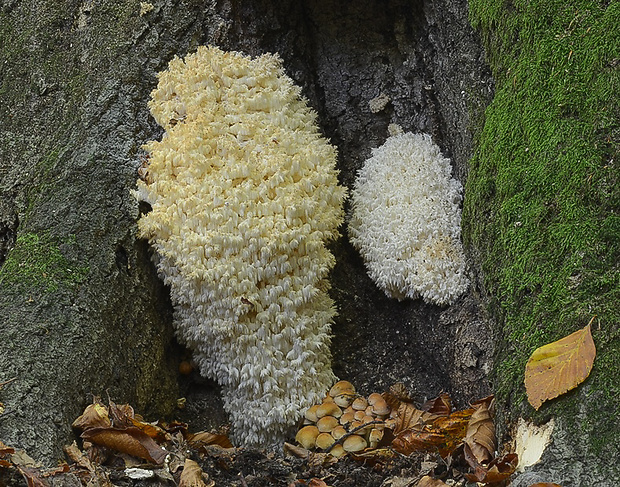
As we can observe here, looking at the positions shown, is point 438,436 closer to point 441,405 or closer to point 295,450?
point 441,405

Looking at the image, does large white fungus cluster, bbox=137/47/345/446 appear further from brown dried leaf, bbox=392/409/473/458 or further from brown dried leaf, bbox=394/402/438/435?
brown dried leaf, bbox=392/409/473/458

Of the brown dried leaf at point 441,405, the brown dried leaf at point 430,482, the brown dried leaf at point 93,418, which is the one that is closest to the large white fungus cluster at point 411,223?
the brown dried leaf at point 441,405

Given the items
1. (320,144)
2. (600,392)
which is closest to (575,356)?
(600,392)

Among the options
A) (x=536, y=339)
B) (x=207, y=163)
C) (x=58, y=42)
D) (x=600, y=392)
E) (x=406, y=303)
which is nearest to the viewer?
(x=600, y=392)

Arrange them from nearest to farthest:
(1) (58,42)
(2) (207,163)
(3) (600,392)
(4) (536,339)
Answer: (3) (600,392), (4) (536,339), (2) (207,163), (1) (58,42)

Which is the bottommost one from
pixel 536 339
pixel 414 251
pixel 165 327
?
pixel 165 327

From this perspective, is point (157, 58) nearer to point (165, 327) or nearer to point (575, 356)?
point (165, 327)

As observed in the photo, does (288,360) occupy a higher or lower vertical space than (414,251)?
lower
